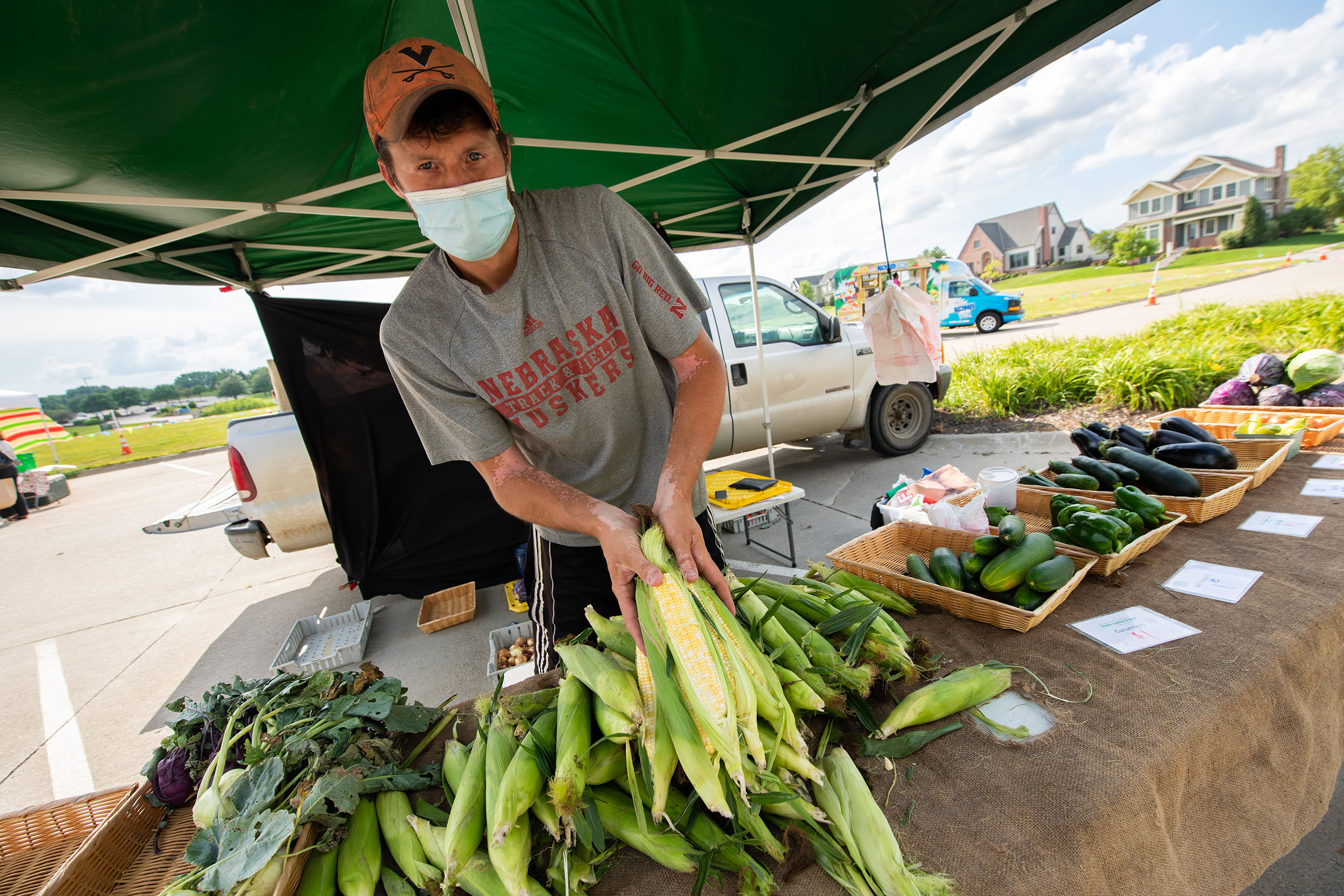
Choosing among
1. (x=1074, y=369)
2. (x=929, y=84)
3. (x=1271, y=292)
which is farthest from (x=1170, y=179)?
(x=929, y=84)

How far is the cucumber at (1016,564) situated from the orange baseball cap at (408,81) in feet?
6.91

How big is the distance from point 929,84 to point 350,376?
191 inches

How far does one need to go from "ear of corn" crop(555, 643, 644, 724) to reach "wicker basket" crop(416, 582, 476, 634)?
3888 millimetres

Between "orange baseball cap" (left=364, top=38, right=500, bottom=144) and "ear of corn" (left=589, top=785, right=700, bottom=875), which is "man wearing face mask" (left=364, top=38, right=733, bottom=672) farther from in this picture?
"ear of corn" (left=589, top=785, right=700, bottom=875)

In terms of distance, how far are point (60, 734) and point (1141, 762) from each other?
253 inches

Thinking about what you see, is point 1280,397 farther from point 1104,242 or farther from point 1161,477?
point 1104,242

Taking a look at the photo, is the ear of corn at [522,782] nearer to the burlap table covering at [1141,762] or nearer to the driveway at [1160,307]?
the burlap table covering at [1141,762]

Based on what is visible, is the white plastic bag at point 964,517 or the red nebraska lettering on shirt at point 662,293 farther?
the white plastic bag at point 964,517

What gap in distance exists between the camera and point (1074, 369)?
28.1 ft

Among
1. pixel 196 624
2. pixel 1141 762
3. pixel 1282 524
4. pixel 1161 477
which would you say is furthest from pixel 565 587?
pixel 196 624

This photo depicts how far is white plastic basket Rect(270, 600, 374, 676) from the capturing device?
4.14 metres

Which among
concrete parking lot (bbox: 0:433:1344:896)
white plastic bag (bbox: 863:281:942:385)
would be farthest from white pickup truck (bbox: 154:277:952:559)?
white plastic bag (bbox: 863:281:942:385)

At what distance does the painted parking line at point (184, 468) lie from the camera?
1642 centimetres

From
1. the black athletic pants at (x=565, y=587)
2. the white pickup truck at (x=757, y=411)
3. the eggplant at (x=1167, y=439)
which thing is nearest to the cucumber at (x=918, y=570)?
the black athletic pants at (x=565, y=587)
